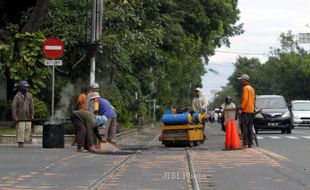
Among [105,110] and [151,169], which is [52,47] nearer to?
[105,110]

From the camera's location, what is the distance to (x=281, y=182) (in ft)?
33.8

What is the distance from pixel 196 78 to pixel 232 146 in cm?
5959

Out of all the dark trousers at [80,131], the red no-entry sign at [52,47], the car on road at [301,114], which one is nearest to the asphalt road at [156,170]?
the dark trousers at [80,131]

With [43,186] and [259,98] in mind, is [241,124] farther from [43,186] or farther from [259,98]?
[259,98]

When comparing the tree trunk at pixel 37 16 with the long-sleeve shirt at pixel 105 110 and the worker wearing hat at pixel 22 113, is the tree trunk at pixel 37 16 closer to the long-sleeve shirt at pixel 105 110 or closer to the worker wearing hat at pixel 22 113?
the worker wearing hat at pixel 22 113

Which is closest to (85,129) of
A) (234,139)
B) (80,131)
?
(80,131)

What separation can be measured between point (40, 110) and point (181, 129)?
619 centimetres

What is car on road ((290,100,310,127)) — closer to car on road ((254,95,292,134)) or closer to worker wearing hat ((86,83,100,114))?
A: car on road ((254,95,292,134))

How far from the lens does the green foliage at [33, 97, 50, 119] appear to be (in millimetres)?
22922

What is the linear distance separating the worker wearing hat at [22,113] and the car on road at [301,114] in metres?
24.2

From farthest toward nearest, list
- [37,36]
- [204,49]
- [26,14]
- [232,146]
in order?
1. [204,49]
2. [26,14]
3. [37,36]
4. [232,146]

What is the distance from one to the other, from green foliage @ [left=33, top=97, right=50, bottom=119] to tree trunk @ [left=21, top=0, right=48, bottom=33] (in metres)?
2.52

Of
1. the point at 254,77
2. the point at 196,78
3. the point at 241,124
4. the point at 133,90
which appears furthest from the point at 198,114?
the point at 254,77

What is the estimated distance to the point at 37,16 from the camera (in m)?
23.2
